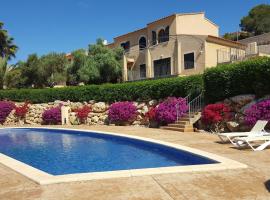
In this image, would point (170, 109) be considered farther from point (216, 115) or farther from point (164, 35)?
point (164, 35)

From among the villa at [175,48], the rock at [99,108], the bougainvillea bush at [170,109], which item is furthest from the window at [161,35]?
the bougainvillea bush at [170,109]

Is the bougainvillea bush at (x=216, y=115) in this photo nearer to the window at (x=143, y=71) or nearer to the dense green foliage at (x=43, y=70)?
the window at (x=143, y=71)

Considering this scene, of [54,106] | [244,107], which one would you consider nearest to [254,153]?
[244,107]

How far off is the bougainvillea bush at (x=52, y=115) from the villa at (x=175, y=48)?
10687mm

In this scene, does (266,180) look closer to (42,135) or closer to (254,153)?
(254,153)

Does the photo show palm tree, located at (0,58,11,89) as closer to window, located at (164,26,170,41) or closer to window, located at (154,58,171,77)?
window, located at (154,58,171,77)

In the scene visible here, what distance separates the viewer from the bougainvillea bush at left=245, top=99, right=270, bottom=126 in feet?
48.8

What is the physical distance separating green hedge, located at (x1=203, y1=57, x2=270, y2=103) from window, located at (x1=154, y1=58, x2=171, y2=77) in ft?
44.0

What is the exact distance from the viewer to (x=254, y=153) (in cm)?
1048

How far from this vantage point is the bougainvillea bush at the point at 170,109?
764 inches

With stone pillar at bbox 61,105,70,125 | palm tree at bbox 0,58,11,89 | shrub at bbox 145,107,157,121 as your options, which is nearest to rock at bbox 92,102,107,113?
stone pillar at bbox 61,105,70,125

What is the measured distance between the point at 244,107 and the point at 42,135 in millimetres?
11695

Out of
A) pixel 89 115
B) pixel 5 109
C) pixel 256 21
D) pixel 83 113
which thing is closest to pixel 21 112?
pixel 5 109

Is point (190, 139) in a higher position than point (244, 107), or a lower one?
lower
